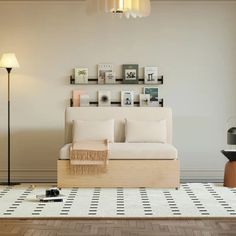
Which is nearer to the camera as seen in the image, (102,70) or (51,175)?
(102,70)

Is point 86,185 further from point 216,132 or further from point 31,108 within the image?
point 216,132

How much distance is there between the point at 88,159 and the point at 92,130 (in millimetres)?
521

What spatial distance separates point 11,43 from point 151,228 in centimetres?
368

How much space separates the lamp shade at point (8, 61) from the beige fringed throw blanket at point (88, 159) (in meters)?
1.35

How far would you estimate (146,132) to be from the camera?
21.8 feet

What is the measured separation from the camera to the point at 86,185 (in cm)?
625

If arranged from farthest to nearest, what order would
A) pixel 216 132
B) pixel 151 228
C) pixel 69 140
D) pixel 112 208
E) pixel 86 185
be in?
pixel 216 132
pixel 69 140
pixel 86 185
pixel 112 208
pixel 151 228

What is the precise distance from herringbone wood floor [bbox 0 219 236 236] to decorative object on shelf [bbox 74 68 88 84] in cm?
279

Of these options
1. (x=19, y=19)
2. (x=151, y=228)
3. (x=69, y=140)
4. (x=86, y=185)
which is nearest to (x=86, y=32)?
(x=19, y=19)

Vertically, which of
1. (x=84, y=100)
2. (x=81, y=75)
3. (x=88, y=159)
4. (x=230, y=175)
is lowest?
(x=230, y=175)

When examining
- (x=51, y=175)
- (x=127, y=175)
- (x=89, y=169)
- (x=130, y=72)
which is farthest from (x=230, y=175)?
(x=51, y=175)

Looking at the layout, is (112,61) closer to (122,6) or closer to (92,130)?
(92,130)

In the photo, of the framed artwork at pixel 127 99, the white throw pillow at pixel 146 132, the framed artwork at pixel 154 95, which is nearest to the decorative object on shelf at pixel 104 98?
the framed artwork at pixel 127 99

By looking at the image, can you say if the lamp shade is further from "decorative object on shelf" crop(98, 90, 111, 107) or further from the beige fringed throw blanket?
the beige fringed throw blanket
